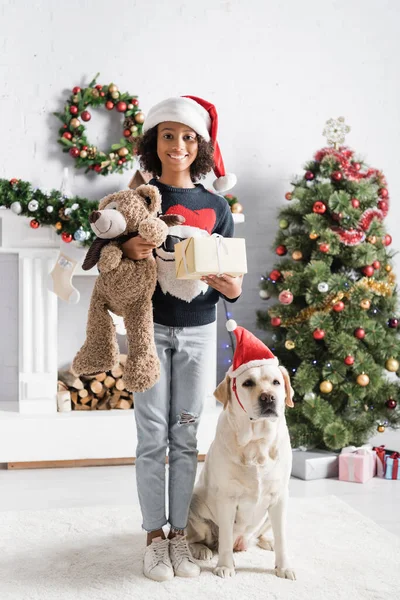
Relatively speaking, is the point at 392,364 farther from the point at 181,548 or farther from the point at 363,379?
the point at 181,548

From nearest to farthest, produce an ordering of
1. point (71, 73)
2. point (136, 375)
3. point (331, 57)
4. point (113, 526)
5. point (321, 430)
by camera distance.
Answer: point (136, 375), point (113, 526), point (321, 430), point (71, 73), point (331, 57)

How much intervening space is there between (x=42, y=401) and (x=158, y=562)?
1.51 m

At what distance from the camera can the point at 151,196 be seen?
1.92 meters

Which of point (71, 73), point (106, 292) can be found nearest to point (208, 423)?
point (106, 292)

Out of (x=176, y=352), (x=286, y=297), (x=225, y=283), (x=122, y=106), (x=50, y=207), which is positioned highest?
(x=122, y=106)

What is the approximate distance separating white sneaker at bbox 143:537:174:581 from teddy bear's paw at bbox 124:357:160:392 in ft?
1.60

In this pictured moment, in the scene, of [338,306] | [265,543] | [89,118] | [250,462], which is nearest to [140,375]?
[250,462]

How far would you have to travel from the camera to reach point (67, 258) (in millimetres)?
3289

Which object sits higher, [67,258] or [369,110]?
[369,110]

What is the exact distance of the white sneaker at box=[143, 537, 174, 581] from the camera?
1.97 metres

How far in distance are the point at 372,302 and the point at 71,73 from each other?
1944 mm

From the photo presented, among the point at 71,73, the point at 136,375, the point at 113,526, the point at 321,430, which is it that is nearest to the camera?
the point at 136,375

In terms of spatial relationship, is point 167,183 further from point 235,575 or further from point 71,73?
point 71,73

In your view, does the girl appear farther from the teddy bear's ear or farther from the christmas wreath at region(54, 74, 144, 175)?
the christmas wreath at region(54, 74, 144, 175)
